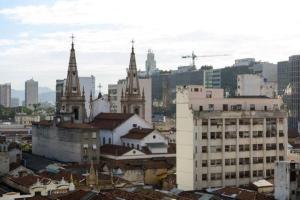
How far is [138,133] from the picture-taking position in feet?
330

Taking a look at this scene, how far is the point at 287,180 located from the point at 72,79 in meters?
62.7

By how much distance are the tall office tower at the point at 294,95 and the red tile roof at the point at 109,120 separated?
70.3m

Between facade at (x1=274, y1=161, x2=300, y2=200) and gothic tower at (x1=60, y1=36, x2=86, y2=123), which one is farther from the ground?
gothic tower at (x1=60, y1=36, x2=86, y2=123)

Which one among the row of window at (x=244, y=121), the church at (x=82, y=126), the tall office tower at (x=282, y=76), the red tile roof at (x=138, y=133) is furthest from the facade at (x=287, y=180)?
the tall office tower at (x=282, y=76)

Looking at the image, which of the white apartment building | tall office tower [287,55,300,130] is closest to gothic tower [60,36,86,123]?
the white apartment building

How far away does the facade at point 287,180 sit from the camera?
202ft

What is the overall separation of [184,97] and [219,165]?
999 cm

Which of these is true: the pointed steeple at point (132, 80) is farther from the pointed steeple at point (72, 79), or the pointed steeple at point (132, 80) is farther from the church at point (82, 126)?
the pointed steeple at point (72, 79)

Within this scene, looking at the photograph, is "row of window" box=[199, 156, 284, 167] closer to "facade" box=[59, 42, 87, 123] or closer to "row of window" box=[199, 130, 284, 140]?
"row of window" box=[199, 130, 284, 140]

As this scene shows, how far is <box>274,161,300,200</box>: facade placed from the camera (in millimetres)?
61656

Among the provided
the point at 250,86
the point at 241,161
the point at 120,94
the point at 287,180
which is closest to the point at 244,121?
the point at 241,161

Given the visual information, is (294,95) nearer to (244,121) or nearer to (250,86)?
(250,86)

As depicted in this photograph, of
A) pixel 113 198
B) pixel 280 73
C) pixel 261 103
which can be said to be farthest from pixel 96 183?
pixel 280 73

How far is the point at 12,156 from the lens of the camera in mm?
96875
